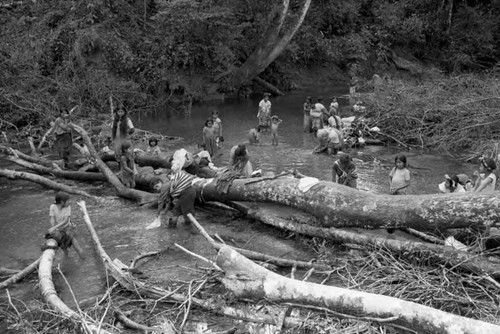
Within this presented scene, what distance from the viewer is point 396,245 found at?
7586 millimetres

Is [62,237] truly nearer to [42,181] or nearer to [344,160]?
[42,181]

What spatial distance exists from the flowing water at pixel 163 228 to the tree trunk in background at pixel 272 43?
7.51 metres

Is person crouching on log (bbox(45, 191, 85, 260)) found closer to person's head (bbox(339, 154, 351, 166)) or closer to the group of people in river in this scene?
the group of people in river

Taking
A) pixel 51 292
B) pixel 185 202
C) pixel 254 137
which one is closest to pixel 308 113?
pixel 254 137

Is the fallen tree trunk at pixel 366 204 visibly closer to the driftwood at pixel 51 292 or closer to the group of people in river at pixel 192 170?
the group of people in river at pixel 192 170

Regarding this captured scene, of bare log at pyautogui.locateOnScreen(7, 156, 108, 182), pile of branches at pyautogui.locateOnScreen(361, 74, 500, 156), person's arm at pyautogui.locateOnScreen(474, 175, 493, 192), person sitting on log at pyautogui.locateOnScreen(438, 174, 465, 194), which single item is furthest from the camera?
pile of branches at pyautogui.locateOnScreen(361, 74, 500, 156)

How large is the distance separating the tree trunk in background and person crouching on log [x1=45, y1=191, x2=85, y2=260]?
1707 cm

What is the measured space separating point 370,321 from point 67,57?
18.4m

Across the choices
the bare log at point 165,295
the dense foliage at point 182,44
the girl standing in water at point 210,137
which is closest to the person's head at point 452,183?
the bare log at point 165,295

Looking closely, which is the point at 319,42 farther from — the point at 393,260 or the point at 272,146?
the point at 393,260

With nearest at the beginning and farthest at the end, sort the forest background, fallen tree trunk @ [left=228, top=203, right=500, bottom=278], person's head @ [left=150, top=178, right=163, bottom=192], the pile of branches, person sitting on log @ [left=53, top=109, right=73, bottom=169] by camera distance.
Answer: fallen tree trunk @ [left=228, top=203, right=500, bottom=278], person's head @ [left=150, top=178, right=163, bottom=192], person sitting on log @ [left=53, top=109, right=73, bottom=169], the pile of branches, the forest background

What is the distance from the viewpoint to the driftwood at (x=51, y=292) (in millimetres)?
6023

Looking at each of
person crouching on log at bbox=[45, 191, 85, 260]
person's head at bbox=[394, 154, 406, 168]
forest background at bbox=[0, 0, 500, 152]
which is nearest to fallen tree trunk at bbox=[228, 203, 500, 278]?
person's head at bbox=[394, 154, 406, 168]

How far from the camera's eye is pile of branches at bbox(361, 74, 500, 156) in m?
14.7
